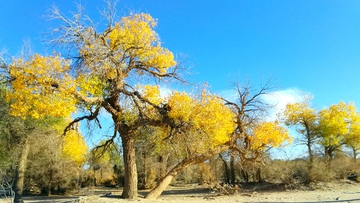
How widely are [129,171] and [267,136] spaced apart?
30.3ft

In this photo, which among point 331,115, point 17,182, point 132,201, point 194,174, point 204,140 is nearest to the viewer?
point 132,201

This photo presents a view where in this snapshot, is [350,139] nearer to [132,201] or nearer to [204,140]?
[204,140]

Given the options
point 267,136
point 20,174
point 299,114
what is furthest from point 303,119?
point 20,174

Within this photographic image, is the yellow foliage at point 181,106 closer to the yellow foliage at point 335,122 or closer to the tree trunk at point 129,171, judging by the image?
the tree trunk at point 129,171

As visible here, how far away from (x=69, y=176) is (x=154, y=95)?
23851mm

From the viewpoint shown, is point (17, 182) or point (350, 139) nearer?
point (17, 182)

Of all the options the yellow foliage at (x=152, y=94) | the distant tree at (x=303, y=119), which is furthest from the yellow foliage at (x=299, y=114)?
the yellow foliage at (x=152, y=94)

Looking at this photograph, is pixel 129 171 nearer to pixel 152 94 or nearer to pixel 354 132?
pixel 152 94

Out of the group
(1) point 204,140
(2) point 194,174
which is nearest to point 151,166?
(2) point 194,174

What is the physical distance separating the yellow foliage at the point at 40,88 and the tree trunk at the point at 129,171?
352 centimetres

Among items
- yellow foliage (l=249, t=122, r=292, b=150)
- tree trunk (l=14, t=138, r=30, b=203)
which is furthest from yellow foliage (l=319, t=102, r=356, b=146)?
tree trunk (l=14, t=138, r=30, b=203)

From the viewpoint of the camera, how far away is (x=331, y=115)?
95.3 feet

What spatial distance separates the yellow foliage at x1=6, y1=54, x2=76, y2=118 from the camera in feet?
33.5

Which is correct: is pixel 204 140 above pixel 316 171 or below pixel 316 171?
above
